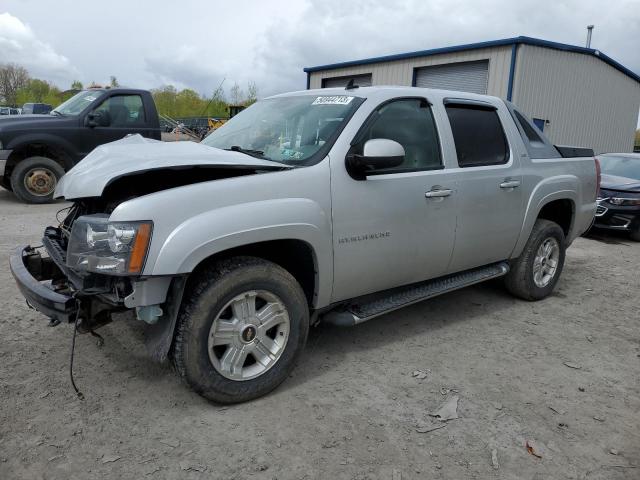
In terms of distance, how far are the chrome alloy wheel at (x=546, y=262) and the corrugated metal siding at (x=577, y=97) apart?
39.2ft

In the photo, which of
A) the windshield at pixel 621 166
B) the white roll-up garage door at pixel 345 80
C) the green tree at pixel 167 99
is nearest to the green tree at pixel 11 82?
the green tree at pixel 167 99

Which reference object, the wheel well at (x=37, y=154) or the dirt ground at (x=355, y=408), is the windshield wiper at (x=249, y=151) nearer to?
the dirt ground at (x=355, y=408)

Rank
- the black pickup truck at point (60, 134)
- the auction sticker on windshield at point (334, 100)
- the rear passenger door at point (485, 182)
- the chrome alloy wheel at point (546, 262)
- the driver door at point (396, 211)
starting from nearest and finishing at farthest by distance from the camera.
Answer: the driver door at point (396, 211), the auction sticker on windshield at point (334, 100), the rear passenger door at point (485, 182), the chrome alloy wheel at point (546, 262), the black pickup truck at point (60, 134)

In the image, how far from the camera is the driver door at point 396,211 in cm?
338

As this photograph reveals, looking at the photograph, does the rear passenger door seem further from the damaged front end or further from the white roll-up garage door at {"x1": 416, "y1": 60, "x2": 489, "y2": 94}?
the white roll-up garage door at {"x1": 416, "y1": 60, "x2": 489, "y2": 94}

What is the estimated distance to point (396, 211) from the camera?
3.60 metres

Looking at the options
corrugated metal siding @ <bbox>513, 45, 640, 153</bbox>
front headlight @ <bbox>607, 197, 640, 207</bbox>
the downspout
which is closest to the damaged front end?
front headlight @ <bbox>607, 197, 640, 207</bbox>

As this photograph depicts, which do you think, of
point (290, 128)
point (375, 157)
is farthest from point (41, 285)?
point (375, 157)

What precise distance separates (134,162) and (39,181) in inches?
290

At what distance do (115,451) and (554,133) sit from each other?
→ 60.7 feet

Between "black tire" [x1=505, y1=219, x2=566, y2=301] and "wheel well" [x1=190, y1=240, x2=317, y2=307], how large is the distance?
2474 mm

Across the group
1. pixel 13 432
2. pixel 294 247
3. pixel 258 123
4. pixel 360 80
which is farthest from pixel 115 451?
pixel 360 80

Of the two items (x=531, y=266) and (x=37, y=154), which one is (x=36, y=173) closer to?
(x=37, y=154)

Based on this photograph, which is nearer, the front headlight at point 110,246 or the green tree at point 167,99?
the front headlight at point 110,246
